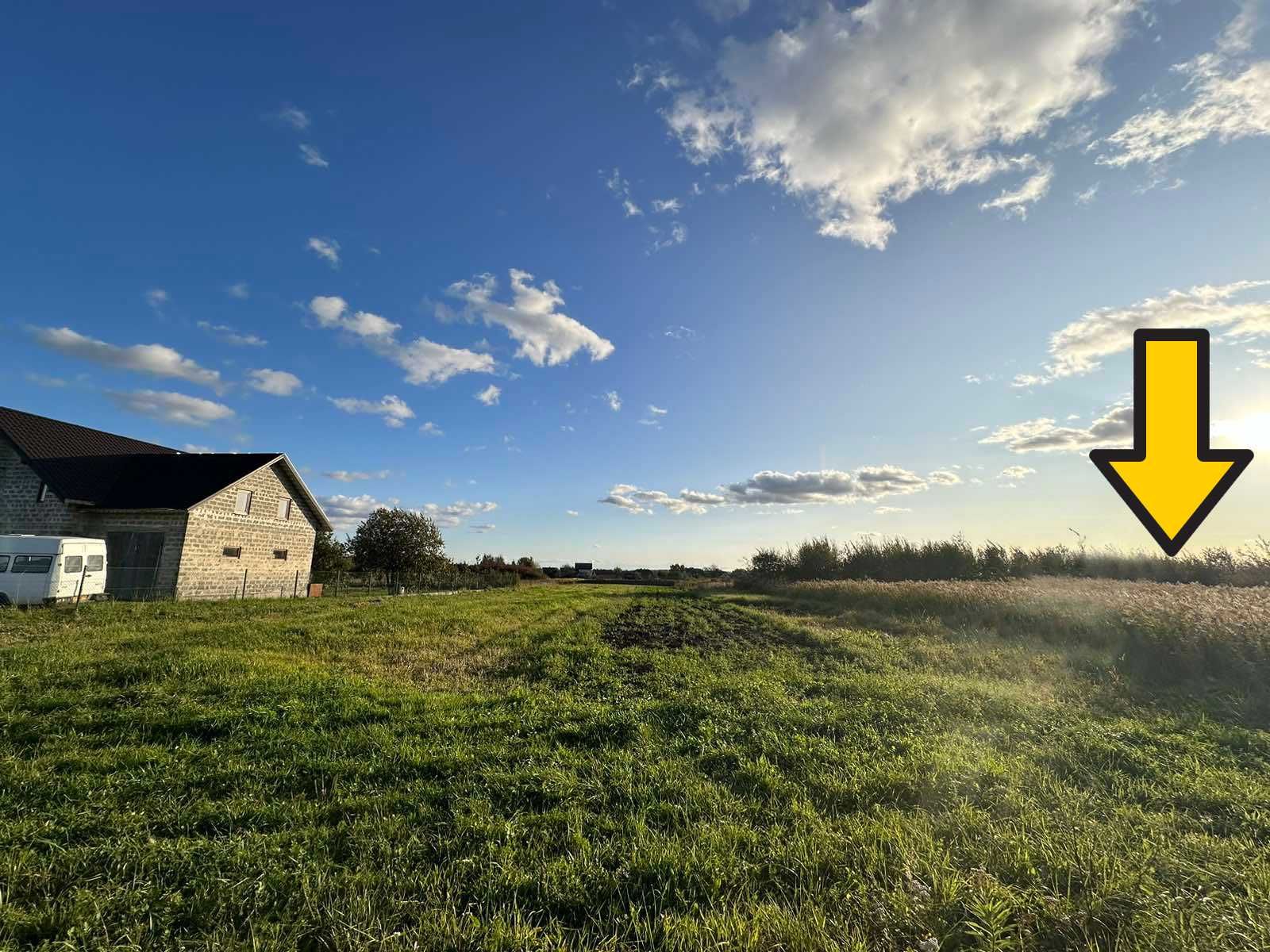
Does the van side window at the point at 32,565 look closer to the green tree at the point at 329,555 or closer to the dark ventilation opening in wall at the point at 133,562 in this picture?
the dark ventilation opening in wall at the point at 133,562

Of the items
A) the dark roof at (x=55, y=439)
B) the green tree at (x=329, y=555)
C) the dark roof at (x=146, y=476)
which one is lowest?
the green tree at (x=329, y=555)

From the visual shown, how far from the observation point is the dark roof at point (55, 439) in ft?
75.4

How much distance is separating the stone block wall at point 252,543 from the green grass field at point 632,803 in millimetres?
14555

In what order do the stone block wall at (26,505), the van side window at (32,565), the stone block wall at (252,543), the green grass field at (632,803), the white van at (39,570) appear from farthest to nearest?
the stone block wall at (252,543) → the stone block wall at (26,505) → the van side window at (32,565) → the white van at (39,570) → the green grass field at (632,803)

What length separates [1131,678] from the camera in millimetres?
9312

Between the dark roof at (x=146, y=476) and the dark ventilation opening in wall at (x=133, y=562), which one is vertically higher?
the dark roof at (x=146, y=476)

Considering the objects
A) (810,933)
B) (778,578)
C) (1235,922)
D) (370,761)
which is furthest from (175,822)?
(778,578)

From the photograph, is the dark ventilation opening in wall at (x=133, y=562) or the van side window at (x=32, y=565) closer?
the van side window at (x=32, y=565)

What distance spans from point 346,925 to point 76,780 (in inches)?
157

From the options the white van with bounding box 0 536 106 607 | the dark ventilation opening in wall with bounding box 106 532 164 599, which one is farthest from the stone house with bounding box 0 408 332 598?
the white van with bounding box 0 536 106 607

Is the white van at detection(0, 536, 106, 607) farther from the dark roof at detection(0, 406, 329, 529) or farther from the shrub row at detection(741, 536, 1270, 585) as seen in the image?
the shrub row at detection(741, 536, 1270, 585)

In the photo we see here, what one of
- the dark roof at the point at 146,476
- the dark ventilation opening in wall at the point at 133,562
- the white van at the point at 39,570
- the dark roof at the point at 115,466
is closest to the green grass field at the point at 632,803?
the white van at the point at 39,570

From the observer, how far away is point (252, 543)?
1011 inches

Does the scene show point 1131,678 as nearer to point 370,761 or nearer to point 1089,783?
point 1089,783
